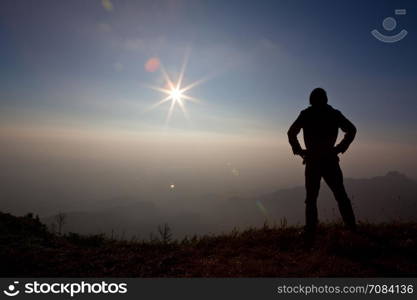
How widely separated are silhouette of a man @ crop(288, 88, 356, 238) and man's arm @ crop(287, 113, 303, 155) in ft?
0.54

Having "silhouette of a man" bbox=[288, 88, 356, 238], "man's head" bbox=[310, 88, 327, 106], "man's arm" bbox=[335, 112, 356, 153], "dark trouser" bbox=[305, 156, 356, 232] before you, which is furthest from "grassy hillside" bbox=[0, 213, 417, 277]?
"man's head" bbox=[310, 88, 327, 106]

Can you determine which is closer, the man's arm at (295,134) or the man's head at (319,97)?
the man's head at (319,97)

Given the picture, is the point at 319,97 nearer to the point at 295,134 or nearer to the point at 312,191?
the point at 295,134

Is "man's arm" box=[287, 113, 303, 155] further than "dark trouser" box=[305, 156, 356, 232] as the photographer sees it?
Yes

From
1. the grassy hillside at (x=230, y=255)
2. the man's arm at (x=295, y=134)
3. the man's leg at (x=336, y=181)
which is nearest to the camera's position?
the grassy hillside at (x=230, y=255)

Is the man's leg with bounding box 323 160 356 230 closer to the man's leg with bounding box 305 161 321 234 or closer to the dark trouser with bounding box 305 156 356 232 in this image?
the dark trouser with bounding box 305 156 356 232

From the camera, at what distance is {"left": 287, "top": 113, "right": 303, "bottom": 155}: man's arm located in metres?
6.00

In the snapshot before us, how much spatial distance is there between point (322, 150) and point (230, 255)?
114 inches

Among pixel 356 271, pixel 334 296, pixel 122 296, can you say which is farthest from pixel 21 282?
pixel 356 271

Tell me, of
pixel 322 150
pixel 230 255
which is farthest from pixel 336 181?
pixel 230 255

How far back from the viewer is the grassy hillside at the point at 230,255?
442 centimetres

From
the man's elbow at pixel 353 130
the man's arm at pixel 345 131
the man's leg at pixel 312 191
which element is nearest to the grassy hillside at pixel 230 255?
the man's leg at pixel 312 191

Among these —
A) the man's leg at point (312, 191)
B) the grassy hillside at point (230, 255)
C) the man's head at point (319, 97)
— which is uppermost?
the man's head at point (319, 97)

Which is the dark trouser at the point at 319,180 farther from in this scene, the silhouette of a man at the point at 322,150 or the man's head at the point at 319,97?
the man's head at the point at 319,97
